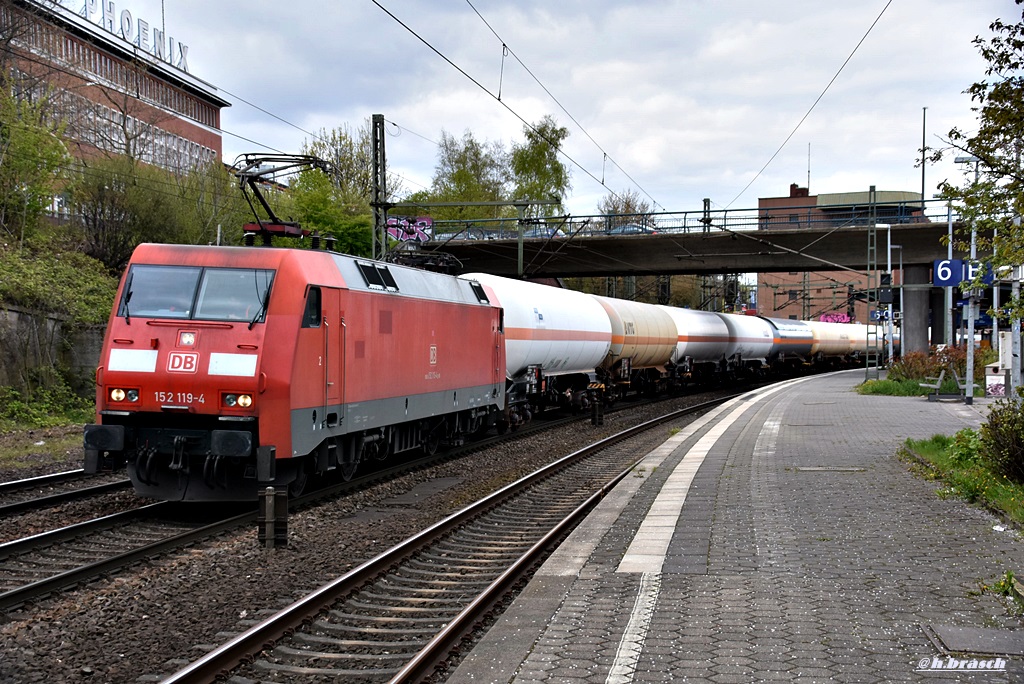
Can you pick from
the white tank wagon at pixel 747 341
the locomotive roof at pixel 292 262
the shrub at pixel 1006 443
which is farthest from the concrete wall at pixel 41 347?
the white tank wagon at pixel 747 341

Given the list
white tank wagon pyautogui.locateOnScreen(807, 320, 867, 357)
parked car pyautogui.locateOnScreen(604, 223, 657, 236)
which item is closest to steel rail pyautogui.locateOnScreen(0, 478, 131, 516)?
parked car pyautogui.locateOnScreen(604, 223, 657, 236)

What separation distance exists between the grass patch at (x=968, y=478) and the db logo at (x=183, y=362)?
8.32 meters

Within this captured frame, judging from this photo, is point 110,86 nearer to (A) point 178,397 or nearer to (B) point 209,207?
(B) point 209,207

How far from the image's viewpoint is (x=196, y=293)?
36.2 ft

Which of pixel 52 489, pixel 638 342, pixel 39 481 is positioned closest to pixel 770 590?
pixel 52 489

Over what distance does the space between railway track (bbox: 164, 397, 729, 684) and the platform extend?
39 centimetres

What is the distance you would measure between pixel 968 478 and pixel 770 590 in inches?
214

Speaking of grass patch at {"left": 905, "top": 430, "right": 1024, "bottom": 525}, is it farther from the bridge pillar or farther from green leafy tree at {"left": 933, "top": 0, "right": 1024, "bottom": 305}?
the bridge pillar

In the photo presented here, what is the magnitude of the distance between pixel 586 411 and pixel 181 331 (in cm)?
1838

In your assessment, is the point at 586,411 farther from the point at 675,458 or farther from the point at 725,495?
the point at 725,495

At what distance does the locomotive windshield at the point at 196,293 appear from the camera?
10867mm

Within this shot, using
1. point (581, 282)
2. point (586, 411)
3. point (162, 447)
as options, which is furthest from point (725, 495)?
point (581, 282)

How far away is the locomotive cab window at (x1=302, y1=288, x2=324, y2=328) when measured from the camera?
11.0 meters

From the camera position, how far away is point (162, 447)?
34.8 ft
